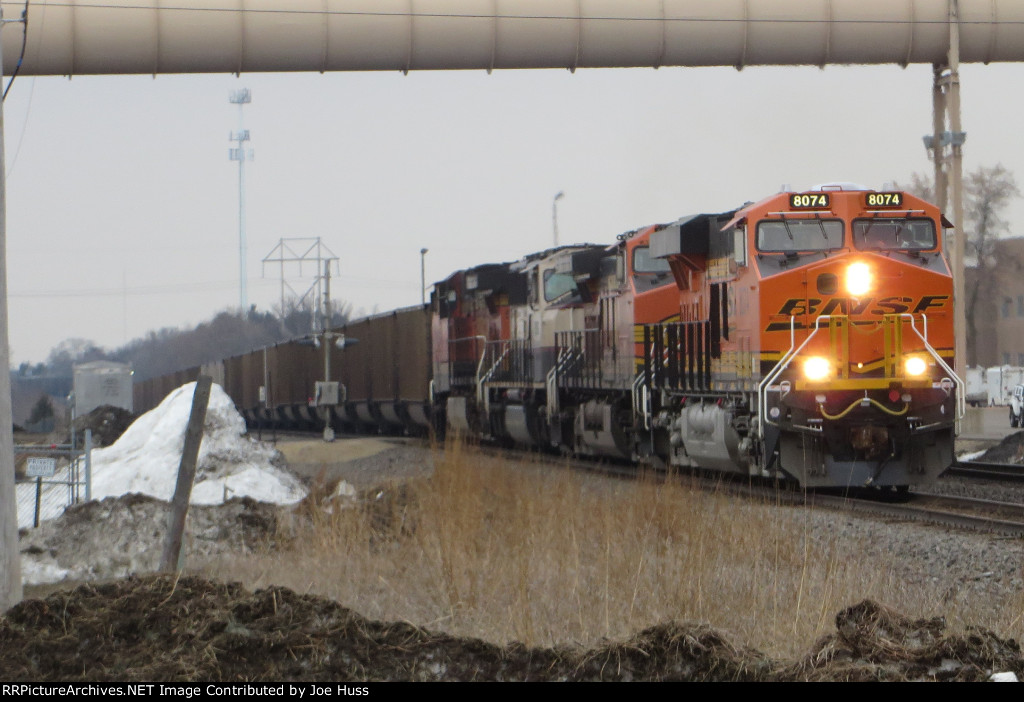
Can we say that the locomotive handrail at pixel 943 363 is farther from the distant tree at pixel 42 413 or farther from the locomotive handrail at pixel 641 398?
the distant tree at pixel 42 413

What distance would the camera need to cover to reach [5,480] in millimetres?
8430

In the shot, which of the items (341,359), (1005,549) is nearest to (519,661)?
(1005,549)

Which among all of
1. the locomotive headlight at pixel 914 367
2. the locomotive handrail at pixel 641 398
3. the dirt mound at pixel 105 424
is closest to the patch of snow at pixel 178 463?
the locomotive handrail at pixel 641 398

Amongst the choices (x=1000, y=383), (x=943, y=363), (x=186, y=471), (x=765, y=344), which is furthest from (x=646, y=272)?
(x=1000, y=383)

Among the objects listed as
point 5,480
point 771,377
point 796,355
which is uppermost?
point 796,355

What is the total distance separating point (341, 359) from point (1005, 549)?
32.9 metres

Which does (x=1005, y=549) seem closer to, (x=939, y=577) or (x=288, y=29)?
(x=939, y=577)

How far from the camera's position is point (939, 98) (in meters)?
25.5

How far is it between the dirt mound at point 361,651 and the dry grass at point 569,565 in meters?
0.41

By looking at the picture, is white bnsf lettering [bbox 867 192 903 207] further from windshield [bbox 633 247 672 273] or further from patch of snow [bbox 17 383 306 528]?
patch of snow [bbox 17 383 306 528]

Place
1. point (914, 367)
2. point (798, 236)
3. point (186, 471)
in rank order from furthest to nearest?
1. point (798, 236)
2. point (914, 367)
3. point (186, 471)

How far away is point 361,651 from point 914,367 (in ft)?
32.3

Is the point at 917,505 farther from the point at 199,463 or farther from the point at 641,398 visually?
the point at 199,463

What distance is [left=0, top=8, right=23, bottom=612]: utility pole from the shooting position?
8219mm
